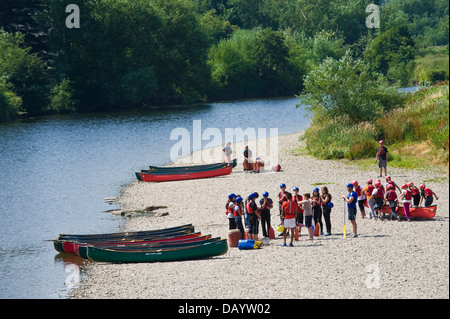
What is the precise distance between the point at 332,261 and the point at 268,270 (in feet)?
6.85

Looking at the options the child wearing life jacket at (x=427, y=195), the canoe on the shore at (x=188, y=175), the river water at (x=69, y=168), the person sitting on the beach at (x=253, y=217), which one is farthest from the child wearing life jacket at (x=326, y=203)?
the canoe on the shore at (x=188, y=175)

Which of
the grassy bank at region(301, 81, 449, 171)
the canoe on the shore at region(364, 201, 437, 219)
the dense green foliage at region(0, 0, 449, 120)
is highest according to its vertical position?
the dense green foliage at region(0, 0, 449, 120)

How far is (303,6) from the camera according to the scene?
5640 inches

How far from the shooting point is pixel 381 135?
4097cm

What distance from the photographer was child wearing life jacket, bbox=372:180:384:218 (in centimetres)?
2419

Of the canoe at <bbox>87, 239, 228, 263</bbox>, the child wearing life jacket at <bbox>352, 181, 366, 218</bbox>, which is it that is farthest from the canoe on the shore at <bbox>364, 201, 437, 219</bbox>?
the canoe at <bbox>87, 239, 228, 263</bbox>

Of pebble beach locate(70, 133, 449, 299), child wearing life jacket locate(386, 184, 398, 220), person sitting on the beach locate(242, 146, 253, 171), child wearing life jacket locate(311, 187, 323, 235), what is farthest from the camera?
person sitting on the beach locate(242, 146, 253, 171)

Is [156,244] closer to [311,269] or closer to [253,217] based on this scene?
[253,217]

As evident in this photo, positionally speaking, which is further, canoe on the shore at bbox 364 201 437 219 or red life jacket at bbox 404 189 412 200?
canoe on the shore at bbox 364 201 437 219

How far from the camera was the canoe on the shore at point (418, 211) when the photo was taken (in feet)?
77.7
